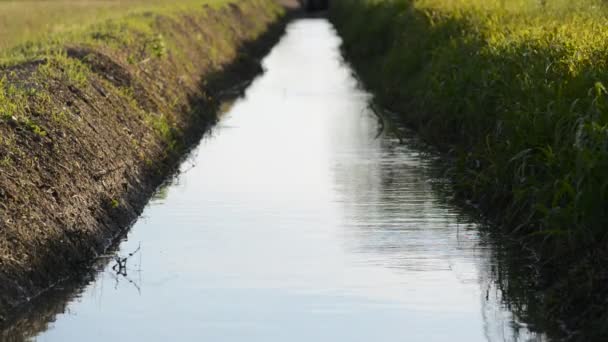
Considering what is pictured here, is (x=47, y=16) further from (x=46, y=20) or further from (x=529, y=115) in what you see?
(x=529, y=115)

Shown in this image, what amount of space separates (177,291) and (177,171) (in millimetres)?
5839

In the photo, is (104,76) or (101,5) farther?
(101,5)

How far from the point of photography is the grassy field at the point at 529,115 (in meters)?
8.58

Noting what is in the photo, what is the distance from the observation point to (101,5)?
106 feet

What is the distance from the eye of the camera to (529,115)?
36.7 ft

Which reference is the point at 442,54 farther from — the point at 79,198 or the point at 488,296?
the point at 488,296

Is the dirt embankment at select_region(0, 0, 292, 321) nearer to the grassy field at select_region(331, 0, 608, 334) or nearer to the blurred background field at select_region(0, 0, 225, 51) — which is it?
the blurred background field at select_region(0, 0, 225, 51)

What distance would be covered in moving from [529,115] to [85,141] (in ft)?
12.2

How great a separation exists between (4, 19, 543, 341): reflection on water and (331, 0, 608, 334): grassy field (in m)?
0.42

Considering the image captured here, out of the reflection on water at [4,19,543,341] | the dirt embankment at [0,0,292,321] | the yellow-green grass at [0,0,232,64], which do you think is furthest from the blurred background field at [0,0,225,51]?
the reflection on water at [4,19,543,341]

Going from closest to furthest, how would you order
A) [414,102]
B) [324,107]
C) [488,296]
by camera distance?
[488,296]
[414,102]
[324,107]

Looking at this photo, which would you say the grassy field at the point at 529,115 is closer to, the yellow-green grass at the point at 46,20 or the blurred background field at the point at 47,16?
the yellow-green grass at the point at 46,20

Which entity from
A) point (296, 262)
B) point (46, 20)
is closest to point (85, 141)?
point (296, 262)

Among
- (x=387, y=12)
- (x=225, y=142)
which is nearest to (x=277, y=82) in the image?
(x=387, y=12)
